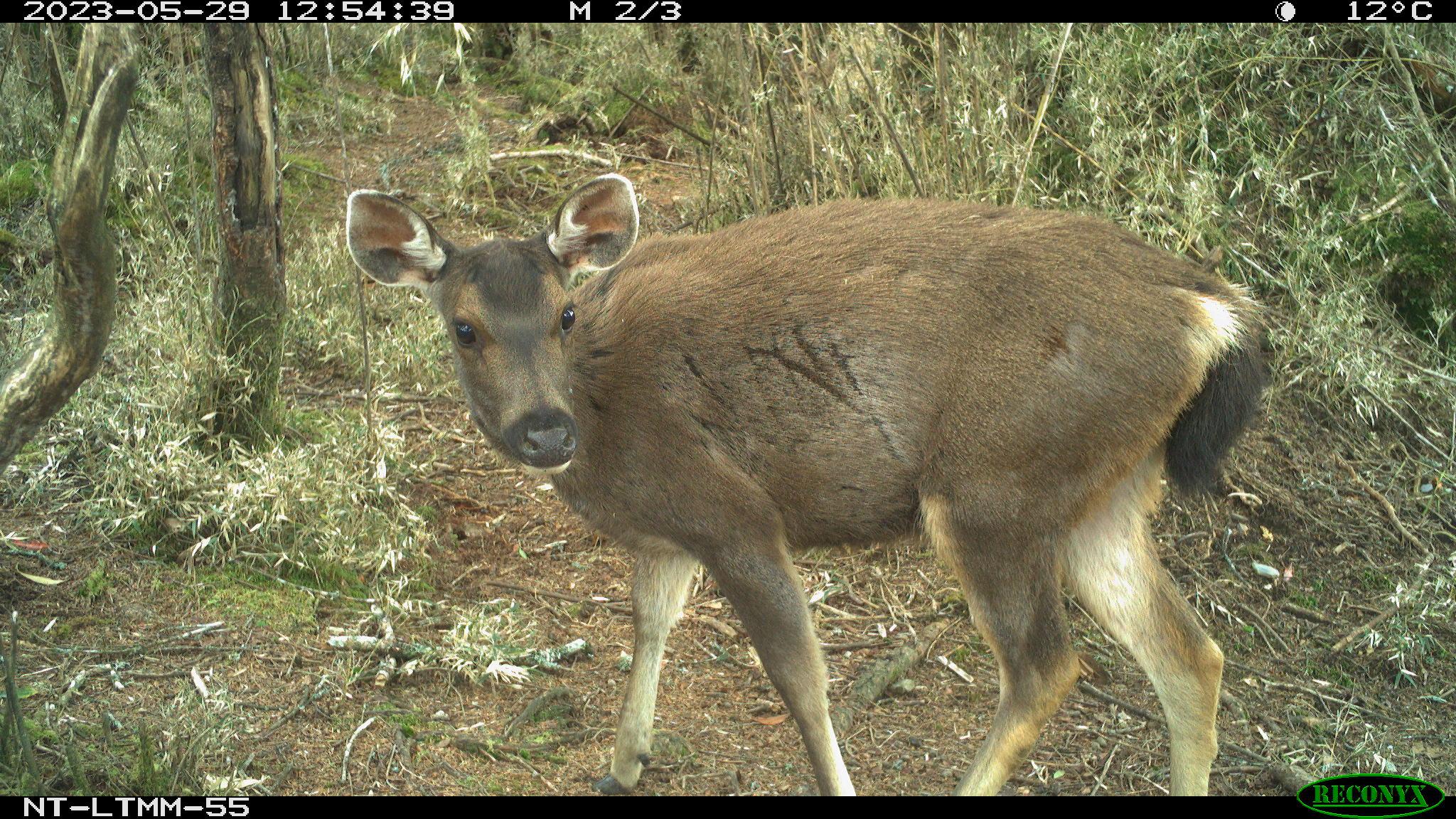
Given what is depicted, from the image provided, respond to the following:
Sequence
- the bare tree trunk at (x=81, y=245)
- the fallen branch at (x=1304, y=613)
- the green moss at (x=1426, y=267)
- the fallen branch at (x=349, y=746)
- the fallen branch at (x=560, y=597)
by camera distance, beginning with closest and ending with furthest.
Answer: the bare tree trunk at (x=81, y=245) → the fallen branch at (x=349, y=746) → the fallen branch at (x=1304, y=613) → the fallen branch at (x=560, y=597) → the green moss at (x=1426, y=267)

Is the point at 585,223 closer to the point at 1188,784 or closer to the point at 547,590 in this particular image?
the point at 547,590

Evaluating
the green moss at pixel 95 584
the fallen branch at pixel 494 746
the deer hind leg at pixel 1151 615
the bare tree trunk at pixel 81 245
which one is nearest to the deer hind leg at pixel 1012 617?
the deer hind leg at pixel 1151 615

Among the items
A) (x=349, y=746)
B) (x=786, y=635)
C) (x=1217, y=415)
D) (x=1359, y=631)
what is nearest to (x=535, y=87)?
(x=349, y=746)

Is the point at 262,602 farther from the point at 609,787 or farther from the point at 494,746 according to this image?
the point at 609,787

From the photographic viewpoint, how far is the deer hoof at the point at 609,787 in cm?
542

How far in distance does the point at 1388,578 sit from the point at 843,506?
3.23 metres

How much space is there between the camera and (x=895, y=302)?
201 inches

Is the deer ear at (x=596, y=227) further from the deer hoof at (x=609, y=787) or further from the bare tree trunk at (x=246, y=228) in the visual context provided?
the deer hoof at (x=609, y=787)

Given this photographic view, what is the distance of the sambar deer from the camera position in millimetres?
4938

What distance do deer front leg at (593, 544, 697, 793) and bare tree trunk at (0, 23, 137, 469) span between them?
2.26 meters

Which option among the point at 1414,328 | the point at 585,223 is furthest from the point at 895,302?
the point at 1414,328

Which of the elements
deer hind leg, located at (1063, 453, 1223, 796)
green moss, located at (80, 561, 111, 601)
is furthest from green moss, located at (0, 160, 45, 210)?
deer hind leg, located at (1063, 453, 1223, 796)

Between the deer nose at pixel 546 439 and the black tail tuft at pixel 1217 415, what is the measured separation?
2363 mm
